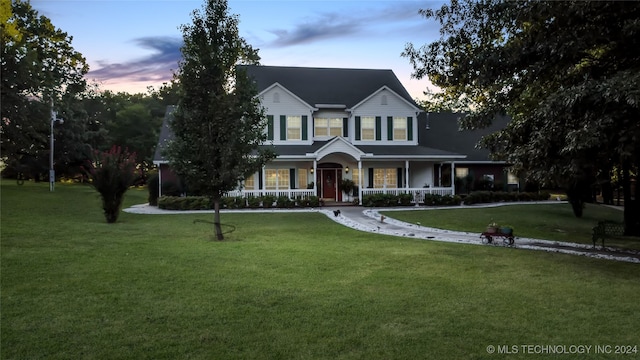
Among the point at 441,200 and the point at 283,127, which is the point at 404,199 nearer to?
the point at 441,200

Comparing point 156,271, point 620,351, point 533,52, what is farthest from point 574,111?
point 156,271

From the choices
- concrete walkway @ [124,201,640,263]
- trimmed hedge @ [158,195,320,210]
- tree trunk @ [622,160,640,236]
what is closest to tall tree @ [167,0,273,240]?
concrete walkway @ [124,201,640,263]

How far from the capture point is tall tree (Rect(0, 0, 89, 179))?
75.6 feet

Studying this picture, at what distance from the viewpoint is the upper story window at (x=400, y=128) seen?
27641 millimetres

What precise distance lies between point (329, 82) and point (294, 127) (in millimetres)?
4848

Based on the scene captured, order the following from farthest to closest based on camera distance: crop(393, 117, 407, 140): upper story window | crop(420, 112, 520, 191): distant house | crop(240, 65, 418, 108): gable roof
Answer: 1. crop(420, 112, 520, 191): distant house
2. crop(393, 117, 407, 140): upper story window
3. crop(240, 65, 418, 108): gable roof

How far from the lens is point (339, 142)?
24.3 metres

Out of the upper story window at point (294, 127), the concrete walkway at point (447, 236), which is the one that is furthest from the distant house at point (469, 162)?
the concrete walkway at point (447, 236)

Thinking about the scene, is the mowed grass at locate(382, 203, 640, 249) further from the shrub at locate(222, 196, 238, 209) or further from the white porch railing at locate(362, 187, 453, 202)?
the shrub at locate(222, 196, 238, 209)

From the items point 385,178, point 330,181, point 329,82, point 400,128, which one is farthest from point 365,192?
point 329,82

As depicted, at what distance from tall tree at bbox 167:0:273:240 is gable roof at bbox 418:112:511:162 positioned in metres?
19.7

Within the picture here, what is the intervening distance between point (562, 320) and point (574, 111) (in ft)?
16.4

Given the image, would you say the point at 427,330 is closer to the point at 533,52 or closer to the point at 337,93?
the point at 533,52

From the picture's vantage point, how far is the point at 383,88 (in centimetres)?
2686
